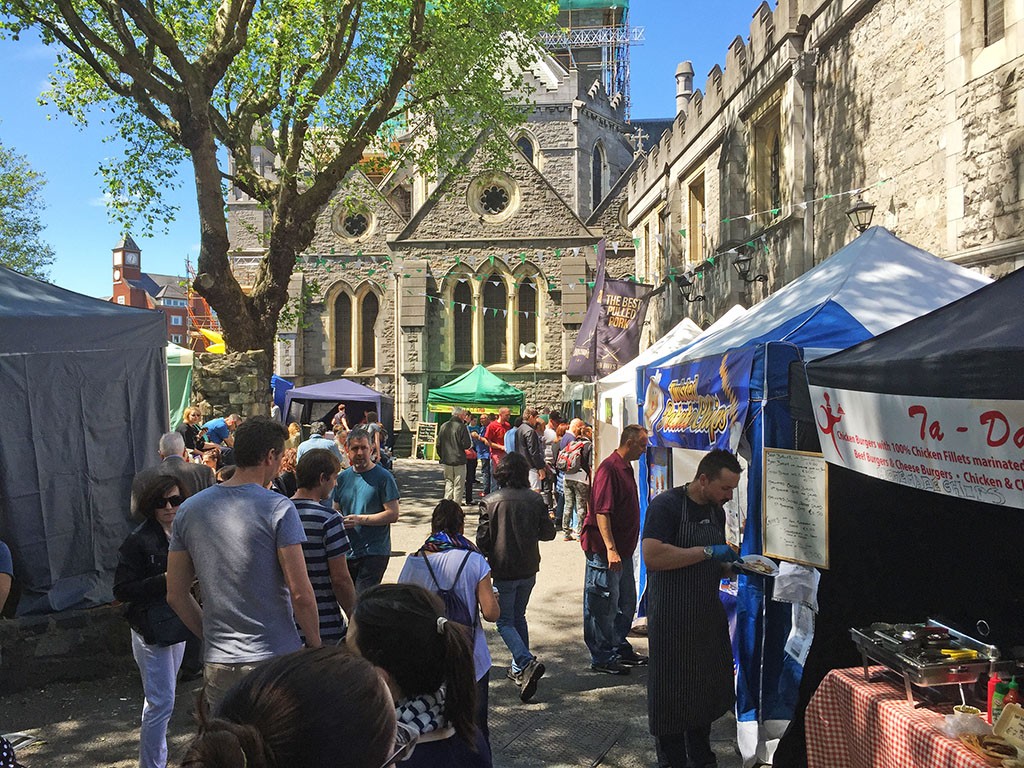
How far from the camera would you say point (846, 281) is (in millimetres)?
5121

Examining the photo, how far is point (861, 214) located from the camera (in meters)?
9.35

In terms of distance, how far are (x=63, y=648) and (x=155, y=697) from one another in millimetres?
2390

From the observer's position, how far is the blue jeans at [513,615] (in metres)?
5.36

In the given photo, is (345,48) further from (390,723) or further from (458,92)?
(390,723)

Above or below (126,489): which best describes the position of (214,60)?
above

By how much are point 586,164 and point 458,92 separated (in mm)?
22379

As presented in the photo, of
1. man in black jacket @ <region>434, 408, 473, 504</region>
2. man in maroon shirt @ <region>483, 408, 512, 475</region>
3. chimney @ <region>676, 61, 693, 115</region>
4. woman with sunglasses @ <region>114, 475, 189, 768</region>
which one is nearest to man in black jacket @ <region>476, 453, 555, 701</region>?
woman with sunglasses @ <region>114, 475, 189, 768</region>

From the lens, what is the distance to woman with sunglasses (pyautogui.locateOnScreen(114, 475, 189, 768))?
3.84 meters

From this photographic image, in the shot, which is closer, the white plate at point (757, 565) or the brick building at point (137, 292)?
the white plate at point (757, 565)

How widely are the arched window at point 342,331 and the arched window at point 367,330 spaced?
1.47 feet

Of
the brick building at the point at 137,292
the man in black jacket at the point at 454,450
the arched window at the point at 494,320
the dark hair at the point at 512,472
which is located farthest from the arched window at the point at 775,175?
the brick building at the point at 137,292

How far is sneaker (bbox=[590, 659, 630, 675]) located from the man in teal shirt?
5.63 feet

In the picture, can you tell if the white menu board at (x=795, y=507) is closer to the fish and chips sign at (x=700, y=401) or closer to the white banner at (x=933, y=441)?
the fish and chips sign at (x=700, y=401)

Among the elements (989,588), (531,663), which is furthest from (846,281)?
(531,663)
